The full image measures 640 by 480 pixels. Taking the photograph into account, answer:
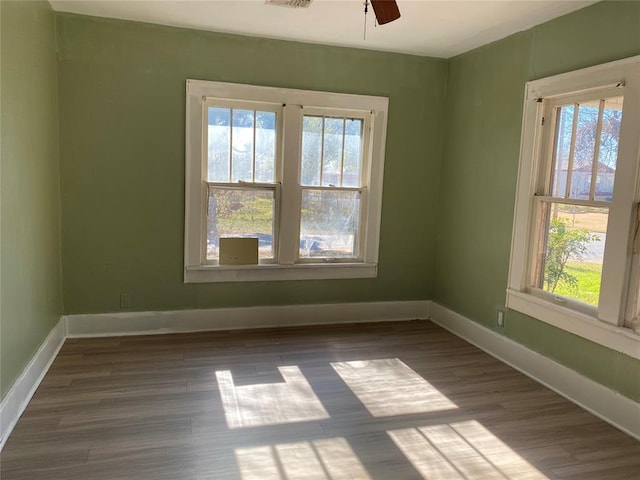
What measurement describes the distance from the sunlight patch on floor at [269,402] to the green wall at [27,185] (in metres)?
1.15

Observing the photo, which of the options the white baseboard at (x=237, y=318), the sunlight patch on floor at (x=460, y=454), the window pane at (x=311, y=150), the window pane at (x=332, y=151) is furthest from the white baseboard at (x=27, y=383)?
the window pane at (x=332, y=151)

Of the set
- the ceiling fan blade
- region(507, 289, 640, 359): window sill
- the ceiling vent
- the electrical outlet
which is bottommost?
the electrical outlet

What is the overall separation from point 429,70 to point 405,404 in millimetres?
2974

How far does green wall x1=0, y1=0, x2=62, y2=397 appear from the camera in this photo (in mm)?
2457

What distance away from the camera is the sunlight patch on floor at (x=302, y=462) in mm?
2209

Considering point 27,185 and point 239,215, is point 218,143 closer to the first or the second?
point 239,215

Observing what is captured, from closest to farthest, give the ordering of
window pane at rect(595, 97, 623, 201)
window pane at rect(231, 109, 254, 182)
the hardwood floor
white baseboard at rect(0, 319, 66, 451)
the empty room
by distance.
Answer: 1. the hardwood floor
2. white baseboard at rect(0, 319, 66, 451)
3. the empty room
4. window pane at rect(595, 97, 623, 201)
5. window pane at rect(231, 109, 254, 182)

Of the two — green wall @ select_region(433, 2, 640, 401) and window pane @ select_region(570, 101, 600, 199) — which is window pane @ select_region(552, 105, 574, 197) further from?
green wall @ select_region(433, 2, 640, 401)

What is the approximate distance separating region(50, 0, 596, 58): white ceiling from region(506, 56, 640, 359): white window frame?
0.49m

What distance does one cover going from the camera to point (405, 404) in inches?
116

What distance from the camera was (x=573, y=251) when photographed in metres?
3.19

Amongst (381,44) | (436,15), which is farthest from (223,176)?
(436,15)

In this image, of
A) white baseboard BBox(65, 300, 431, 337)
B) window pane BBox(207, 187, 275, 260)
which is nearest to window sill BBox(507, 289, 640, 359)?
white baseboard BBox(65, 300, 431, 337)

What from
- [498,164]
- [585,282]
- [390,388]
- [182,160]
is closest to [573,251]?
[585,282]
